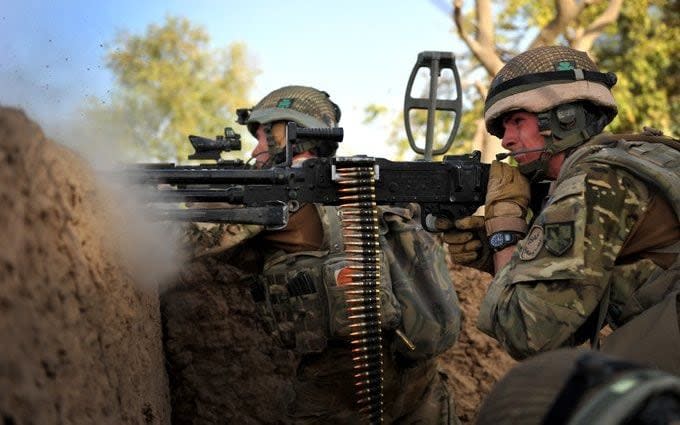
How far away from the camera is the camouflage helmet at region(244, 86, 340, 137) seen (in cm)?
614

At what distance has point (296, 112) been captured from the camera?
617 centimetres

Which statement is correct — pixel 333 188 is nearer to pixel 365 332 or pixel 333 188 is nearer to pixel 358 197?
pixel 358 197

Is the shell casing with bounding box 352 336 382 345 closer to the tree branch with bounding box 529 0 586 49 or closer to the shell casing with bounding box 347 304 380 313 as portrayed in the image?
the shell casing with bounding box 347 304 380 313

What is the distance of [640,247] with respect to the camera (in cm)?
374

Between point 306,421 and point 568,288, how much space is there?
2344 millimetres

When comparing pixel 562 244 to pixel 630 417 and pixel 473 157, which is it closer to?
pixel 473 157

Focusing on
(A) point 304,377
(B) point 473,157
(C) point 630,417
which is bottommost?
(A) point 304,377

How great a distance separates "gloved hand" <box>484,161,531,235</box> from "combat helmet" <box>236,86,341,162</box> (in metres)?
1.73

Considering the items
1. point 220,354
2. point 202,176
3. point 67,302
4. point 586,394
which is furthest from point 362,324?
point 586,394

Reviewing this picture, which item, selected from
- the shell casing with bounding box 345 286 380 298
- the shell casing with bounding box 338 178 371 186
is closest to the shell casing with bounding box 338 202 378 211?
the shell casing with bounding box 338 178 371 186

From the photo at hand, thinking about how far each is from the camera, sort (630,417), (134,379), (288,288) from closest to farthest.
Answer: (630,417) → (134,379) → (288,288)

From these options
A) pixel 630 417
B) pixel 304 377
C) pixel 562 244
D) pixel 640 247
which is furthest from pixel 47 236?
pixel 304 377

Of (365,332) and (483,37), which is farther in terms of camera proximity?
(483,37)

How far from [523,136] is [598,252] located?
0.98m
